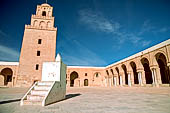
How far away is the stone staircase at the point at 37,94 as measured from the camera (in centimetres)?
419

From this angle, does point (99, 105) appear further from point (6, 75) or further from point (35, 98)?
point (6, 75)

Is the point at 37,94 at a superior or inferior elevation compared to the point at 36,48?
inferior

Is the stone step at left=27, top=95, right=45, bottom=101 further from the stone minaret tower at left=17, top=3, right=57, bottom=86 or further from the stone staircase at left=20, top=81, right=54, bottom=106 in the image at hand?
the stone minaret tower at left=17, top=3, right=57, bottom=86

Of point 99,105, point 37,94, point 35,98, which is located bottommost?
point 99,105

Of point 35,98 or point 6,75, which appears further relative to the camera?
point 6,75

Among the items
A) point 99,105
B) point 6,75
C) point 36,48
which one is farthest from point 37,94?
point 6,75

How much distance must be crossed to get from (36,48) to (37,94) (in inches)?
705

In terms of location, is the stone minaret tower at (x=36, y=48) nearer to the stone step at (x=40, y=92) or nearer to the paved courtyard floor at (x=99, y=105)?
the paved courtyard floor at (x=99, y=105)

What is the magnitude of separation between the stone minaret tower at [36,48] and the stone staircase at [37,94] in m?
15.7

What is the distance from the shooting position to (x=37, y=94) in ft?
15.6

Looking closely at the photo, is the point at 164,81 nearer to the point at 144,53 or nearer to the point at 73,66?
the point at 144,53

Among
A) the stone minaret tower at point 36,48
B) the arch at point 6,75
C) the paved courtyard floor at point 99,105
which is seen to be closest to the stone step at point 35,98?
the paved courtyard floor at point 99,105

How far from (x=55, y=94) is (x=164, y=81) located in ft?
74.8

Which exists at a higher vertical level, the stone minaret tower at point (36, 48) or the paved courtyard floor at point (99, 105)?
the stone minaret tower at point (36, 48)
